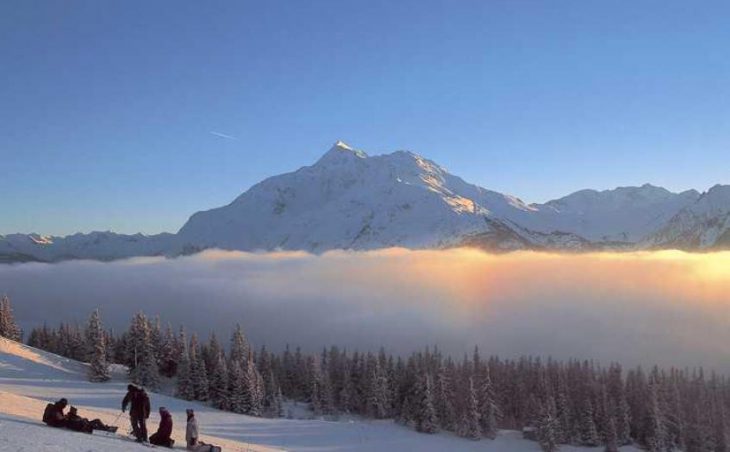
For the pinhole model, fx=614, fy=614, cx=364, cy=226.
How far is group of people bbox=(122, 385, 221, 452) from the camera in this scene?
2686 centimetres

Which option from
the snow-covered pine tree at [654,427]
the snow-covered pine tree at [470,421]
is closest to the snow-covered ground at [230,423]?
the snow-covered pine tree at [470,421]

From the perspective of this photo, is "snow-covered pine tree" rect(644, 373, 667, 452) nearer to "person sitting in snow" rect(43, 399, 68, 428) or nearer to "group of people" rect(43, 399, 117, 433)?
"group of people" rect(43, 399, 117, 433)

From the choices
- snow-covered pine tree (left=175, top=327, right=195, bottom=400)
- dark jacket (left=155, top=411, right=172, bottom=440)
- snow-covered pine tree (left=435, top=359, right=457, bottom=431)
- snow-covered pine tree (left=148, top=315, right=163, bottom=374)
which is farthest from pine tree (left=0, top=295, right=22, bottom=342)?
dark jacket (left=155, top=411, right=172, bottom=440)

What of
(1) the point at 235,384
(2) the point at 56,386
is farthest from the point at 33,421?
(1) the point at 235,384

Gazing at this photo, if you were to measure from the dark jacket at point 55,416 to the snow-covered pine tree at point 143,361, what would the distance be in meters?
63.6

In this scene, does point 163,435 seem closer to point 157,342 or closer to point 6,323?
point 157,342

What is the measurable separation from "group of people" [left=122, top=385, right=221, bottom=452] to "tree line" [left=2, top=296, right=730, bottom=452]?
58.3 metres

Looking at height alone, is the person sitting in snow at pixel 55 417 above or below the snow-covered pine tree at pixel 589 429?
above

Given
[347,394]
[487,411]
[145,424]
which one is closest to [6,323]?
[347,394]

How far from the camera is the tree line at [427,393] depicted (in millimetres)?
87500

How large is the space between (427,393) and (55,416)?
6622 cm

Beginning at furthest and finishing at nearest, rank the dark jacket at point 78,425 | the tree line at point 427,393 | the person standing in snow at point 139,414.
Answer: the tree line at point 427,393 → the dark jacket at point 78,425 → the person standing in snow at point 139,414

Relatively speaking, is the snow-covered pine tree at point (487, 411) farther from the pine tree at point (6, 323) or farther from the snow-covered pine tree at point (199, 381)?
the pine tree at point (6, 323)

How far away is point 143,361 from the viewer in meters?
89.2
